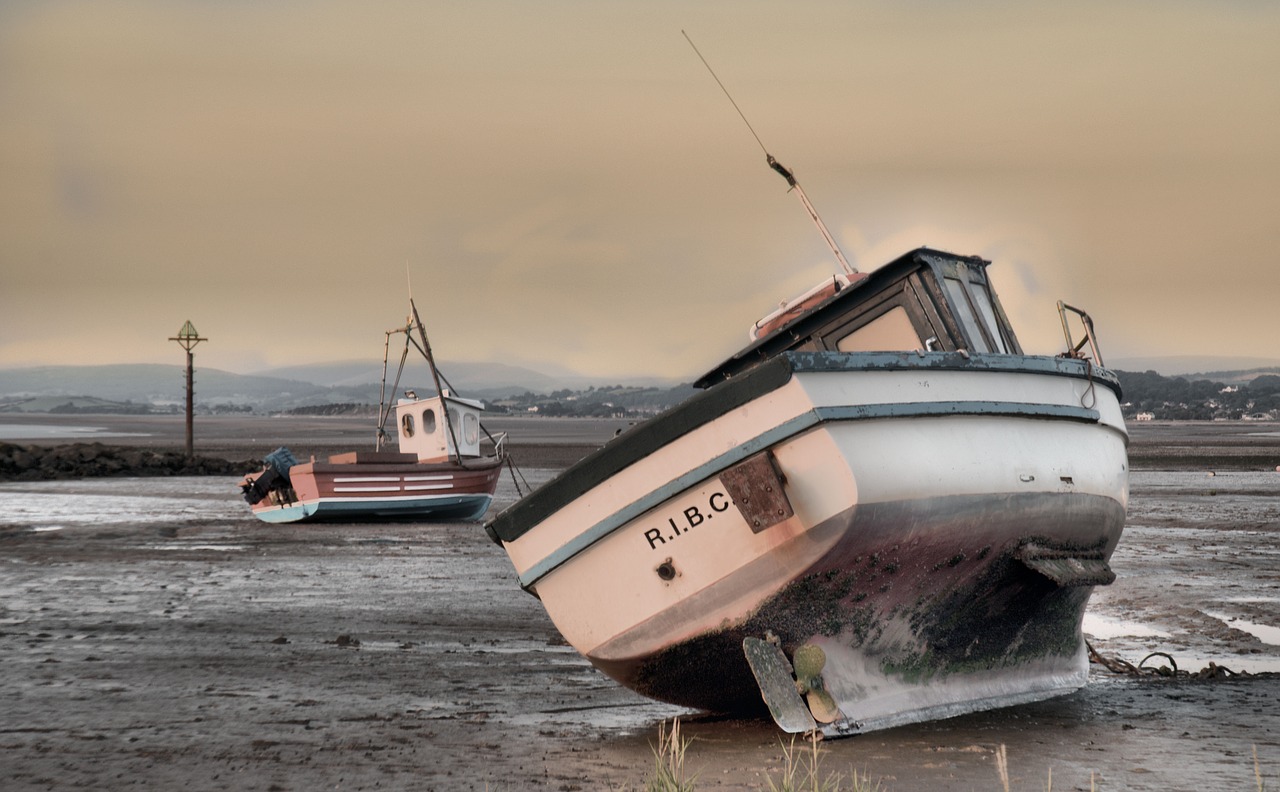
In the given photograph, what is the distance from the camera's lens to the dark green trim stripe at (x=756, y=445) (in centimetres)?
686

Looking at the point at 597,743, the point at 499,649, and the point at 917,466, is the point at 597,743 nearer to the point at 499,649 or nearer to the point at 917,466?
the point at 917,466

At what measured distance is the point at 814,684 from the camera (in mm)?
7215

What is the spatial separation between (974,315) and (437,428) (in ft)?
63.1

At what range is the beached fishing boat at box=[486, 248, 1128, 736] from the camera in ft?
22.8

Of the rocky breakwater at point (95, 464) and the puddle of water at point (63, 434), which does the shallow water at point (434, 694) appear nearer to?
the rocky breakwater at point (95, 464)

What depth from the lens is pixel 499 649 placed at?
10.7 m

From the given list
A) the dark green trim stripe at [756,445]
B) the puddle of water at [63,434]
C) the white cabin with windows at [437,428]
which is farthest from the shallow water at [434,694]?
the puddle of water at [63,434]

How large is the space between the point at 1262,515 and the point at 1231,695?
55.2ft

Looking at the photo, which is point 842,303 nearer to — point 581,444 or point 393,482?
point 393,482

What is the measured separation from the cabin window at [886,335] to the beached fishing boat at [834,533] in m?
0.16

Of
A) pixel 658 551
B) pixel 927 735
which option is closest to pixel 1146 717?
pixel 927 735

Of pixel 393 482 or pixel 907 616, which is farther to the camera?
pixel 393 482

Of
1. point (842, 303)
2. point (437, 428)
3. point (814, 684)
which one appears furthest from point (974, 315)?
point (437, 428)

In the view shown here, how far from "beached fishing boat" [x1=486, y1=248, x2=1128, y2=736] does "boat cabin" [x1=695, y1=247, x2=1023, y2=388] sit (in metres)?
0.04
